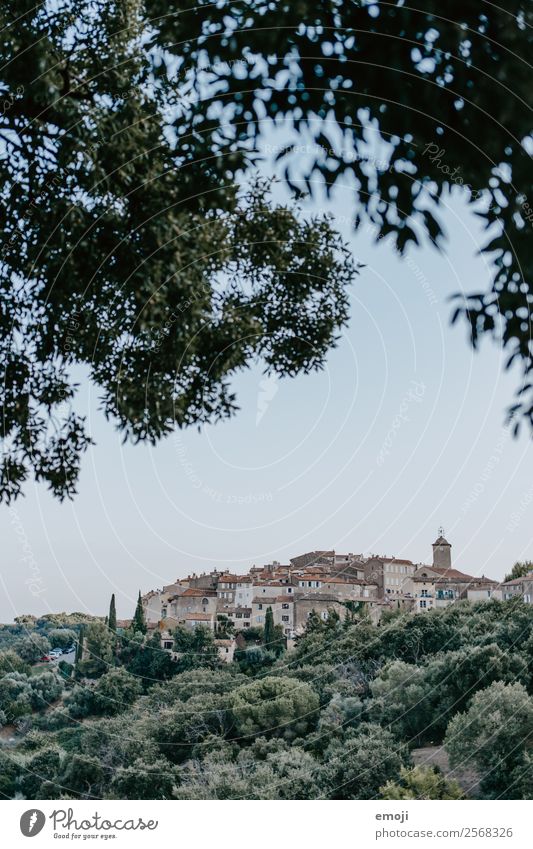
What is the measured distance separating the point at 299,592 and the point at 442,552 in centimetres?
82

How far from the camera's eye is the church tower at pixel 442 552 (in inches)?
178

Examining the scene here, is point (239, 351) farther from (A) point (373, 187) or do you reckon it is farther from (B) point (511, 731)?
(B) point (511, 731)

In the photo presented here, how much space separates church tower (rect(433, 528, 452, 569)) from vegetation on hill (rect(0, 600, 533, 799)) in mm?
269

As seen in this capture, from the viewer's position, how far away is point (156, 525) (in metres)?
4.38

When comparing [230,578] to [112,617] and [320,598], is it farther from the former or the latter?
[112,617]

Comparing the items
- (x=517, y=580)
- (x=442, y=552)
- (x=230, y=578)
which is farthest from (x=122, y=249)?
(x=517, y=580)

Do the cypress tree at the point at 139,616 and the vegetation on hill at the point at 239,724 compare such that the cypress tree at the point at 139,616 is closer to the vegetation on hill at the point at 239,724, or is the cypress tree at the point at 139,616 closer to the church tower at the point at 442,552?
the vegetation on hill at the point at 239,724

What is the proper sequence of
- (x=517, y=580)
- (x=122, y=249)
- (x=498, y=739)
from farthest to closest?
1. (x=517, y=580)
2. (x=498, y=739)
3. (x=122, y=249)

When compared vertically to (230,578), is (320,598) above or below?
below

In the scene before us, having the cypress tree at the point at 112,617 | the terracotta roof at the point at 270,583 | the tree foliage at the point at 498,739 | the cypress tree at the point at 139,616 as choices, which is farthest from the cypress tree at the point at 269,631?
the tree foliage at the point at 498,739

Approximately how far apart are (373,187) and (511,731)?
3.12m

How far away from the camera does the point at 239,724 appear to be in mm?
4441

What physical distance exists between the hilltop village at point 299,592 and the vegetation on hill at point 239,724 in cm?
7

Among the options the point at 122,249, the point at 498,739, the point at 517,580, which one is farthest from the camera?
the point at 517,580
